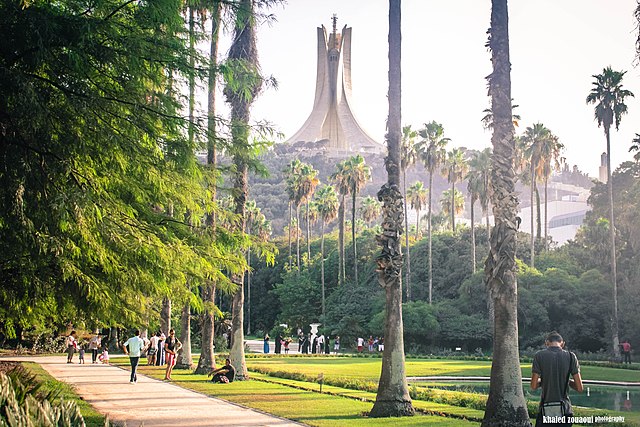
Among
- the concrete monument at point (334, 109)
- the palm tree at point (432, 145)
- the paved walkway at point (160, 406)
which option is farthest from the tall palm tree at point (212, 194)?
the concrete monument at point (334, 109)

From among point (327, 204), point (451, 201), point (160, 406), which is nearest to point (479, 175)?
point (327, 204)

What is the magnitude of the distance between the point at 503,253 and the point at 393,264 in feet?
10.9

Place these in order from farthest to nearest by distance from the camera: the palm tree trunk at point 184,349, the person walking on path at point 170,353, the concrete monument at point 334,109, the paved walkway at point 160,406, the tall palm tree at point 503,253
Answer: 1. the concrete monument at point 334,109
2. the palm tree trunk at point 184,349
3. the person walking on path at point 170,353
4. the paved walkway at point 160,406
5. the tall palm tree at point 503,253

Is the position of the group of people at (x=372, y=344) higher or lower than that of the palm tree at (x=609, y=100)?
lower

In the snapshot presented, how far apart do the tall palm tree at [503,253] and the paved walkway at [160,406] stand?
3.71 meters

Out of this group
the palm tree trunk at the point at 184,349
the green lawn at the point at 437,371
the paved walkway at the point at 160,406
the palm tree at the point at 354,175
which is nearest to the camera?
the paved walkway at the point at 160,406

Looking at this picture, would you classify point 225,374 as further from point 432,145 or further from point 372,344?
point 432,145

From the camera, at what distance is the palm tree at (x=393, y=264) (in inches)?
617

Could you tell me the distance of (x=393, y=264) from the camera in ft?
53.6

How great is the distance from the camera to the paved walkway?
1387 centimetres

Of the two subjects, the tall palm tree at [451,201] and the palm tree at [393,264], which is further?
the tall palm tree at [451,201]

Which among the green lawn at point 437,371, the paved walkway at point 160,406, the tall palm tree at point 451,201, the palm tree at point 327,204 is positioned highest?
the tall palm tree at point 451,201

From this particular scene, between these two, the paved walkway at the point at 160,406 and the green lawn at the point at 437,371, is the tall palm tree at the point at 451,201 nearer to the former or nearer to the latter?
the green lawn at the point at 437,371

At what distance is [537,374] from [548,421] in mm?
531
